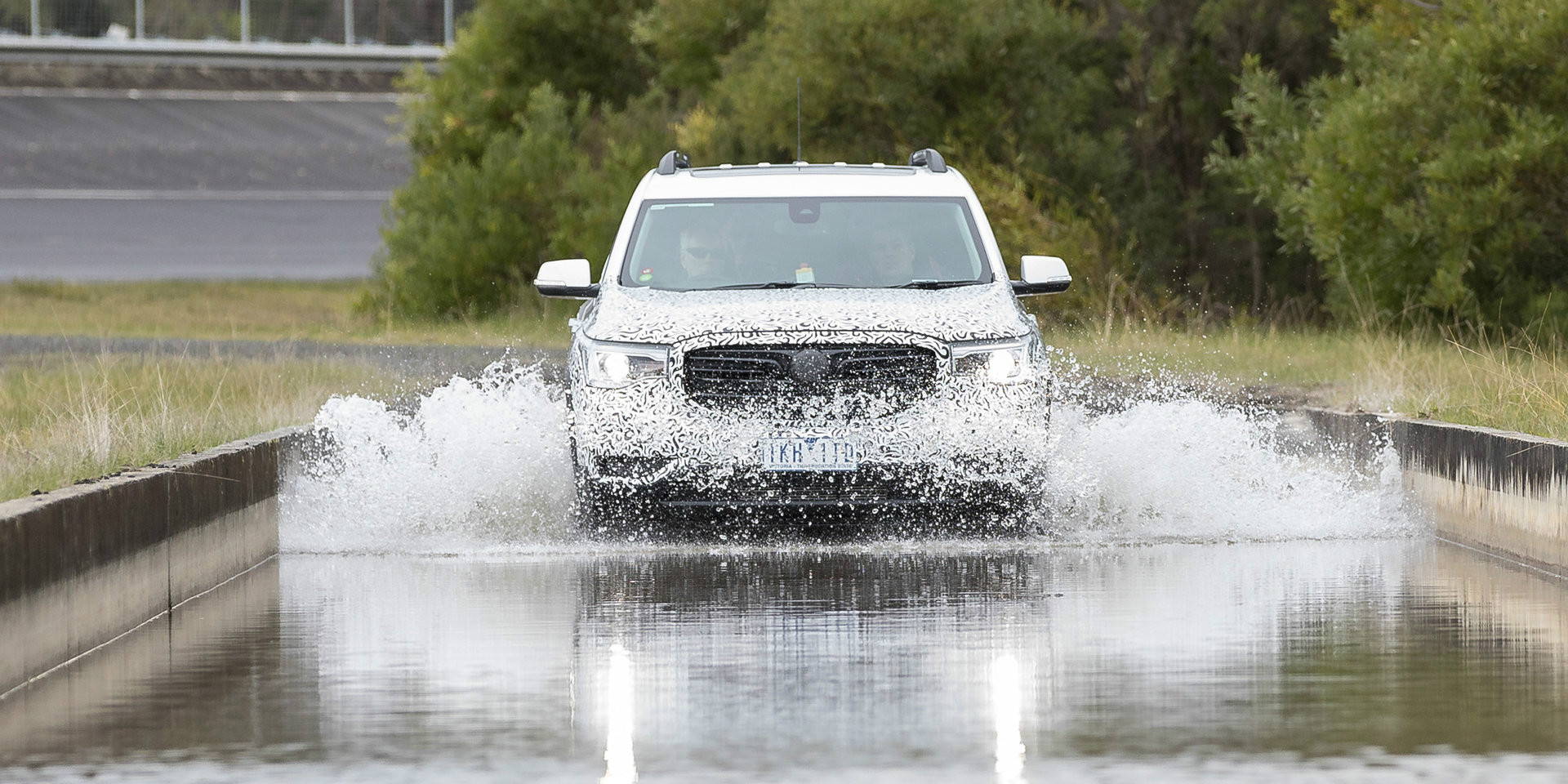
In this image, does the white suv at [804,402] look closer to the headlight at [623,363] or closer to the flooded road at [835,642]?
the headlight at [623,363]

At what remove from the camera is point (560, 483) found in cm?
1378

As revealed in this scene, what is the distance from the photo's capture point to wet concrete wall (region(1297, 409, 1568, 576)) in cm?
1173

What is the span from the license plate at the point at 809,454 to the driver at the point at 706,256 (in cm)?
153

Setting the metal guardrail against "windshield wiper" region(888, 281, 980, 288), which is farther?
the metal guardrail

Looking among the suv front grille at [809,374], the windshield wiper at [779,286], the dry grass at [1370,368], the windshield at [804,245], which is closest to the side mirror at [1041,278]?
the windshield at [804,245]

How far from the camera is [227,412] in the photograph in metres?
16.3

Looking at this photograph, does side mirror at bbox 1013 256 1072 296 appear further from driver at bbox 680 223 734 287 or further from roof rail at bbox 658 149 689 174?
roof rail at bbox 658 149 689 174

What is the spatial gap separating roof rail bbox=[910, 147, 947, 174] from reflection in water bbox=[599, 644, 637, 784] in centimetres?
548

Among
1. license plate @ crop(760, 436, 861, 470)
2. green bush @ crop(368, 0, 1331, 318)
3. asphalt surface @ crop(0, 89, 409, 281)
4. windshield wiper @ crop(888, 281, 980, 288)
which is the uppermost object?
asphalt surface @ crop(0, 89, 409, 281)

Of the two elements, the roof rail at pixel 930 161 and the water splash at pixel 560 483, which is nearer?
the water splash at pixel 560 483

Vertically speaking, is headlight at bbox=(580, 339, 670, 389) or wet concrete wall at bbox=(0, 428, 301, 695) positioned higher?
headlight at bbox=(580, 339, 670, 389)

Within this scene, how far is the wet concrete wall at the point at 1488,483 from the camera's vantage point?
462 inches

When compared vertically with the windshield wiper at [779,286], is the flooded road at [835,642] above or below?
below

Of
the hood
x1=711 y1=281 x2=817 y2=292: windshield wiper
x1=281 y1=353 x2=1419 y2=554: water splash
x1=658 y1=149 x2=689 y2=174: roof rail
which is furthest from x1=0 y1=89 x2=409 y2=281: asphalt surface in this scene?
the hood
